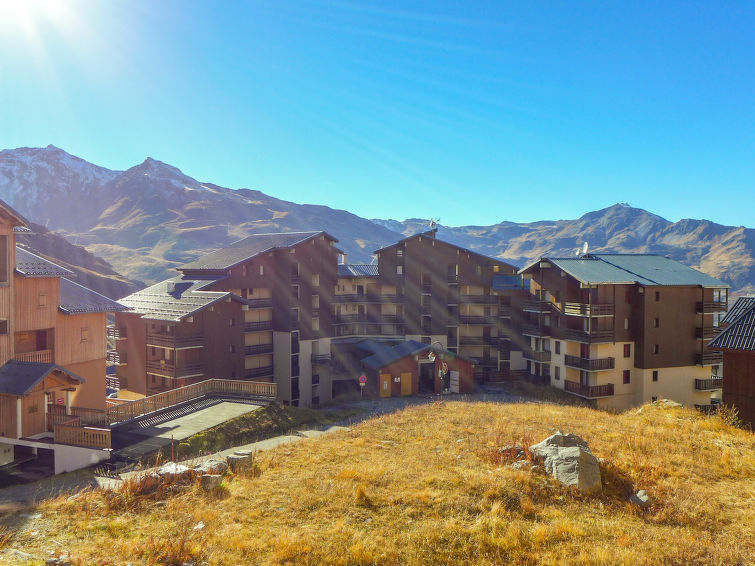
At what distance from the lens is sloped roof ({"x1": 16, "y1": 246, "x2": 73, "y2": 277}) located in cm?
2855

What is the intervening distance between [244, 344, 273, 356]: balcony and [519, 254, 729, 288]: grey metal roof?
3215 cm

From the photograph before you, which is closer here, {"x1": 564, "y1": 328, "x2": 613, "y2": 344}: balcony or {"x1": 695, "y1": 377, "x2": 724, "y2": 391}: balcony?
{"x1": 564, "y1": 328, "x2": 613, "y2": 344}: balcony

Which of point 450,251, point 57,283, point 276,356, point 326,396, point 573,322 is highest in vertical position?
point 450,251

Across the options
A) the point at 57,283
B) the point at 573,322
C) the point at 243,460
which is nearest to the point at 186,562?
the point at 243,460

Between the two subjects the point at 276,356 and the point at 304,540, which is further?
the point at 276,356

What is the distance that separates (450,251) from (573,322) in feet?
61.2

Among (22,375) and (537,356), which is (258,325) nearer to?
(22,375)

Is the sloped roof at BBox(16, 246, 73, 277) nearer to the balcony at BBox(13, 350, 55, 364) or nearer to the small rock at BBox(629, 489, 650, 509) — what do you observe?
the balcony at BBox(13, 350, 55, 364)

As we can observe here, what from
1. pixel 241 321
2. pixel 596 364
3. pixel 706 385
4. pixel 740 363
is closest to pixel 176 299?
pixel 241 321

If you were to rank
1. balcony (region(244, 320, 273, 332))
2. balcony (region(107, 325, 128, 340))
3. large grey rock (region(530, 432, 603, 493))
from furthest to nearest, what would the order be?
balcony (region(244, 320, 273, 332)) → balcony (region(107, 325, 128, 340)) → large grey rock (region(530, 432, 603, 493))

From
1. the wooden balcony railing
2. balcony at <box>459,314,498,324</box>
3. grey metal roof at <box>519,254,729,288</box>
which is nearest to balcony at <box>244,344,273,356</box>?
the wooden balcony railing

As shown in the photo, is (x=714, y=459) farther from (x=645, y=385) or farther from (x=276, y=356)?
(x=276, y=356)

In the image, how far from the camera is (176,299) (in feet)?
152

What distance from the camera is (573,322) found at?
5447 centimetres
